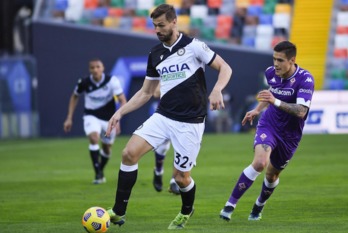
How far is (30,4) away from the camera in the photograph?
4016 centimetres

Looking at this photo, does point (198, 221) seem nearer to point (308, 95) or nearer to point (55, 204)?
point (308, 95)

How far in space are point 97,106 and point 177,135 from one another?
7.75 meters

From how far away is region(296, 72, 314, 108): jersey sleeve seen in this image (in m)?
10.2

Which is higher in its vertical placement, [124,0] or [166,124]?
[166,124]

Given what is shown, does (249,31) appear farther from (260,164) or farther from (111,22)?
(260,164)

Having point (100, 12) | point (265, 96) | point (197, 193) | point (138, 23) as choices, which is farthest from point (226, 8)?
point (265, 96)

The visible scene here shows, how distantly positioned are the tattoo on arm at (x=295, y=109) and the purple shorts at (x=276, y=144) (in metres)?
0.52

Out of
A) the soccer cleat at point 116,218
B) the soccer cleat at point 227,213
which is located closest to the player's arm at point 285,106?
the soccer cleat at point 227,213

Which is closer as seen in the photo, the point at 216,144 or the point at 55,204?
the point at 55,204

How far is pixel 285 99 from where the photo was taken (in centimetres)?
1057

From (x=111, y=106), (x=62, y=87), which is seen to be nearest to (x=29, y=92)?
(x=62, y=87)

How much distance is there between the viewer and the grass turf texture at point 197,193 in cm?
1059

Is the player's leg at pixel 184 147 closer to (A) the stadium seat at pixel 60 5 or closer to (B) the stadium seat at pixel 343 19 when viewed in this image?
(B) the stadium seat at pixel 343 19

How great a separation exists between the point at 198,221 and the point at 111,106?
22.5ft
